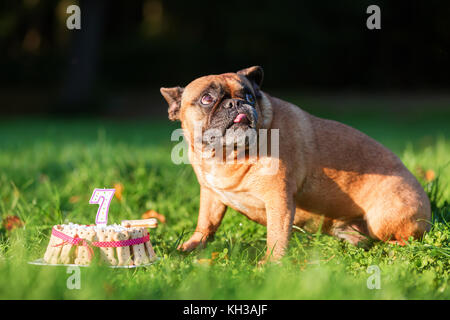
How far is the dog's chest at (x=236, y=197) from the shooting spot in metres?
3.20

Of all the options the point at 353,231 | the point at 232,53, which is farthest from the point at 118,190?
the point at 232,53

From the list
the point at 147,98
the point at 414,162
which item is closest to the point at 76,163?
the point at 414,162

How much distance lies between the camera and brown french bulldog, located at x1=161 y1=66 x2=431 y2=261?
10.1ft

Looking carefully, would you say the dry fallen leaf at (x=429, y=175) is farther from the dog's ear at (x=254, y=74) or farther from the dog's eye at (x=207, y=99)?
the dog's eye at (x=207, y=99)

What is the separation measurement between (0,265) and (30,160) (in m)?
3.71

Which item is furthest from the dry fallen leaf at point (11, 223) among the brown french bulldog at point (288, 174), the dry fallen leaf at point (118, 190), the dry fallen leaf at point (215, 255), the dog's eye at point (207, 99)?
the dog's eye at point (207, 99)

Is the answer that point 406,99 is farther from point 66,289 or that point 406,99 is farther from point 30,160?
point 66,289

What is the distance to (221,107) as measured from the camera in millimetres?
3080

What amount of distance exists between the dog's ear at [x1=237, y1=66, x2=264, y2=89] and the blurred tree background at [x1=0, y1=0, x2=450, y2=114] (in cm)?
1723

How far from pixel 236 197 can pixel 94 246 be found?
0.95 m

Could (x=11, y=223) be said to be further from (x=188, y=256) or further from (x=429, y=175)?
(x=429, y=175)

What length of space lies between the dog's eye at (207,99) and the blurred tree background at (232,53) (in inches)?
687

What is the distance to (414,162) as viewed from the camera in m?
4.94
